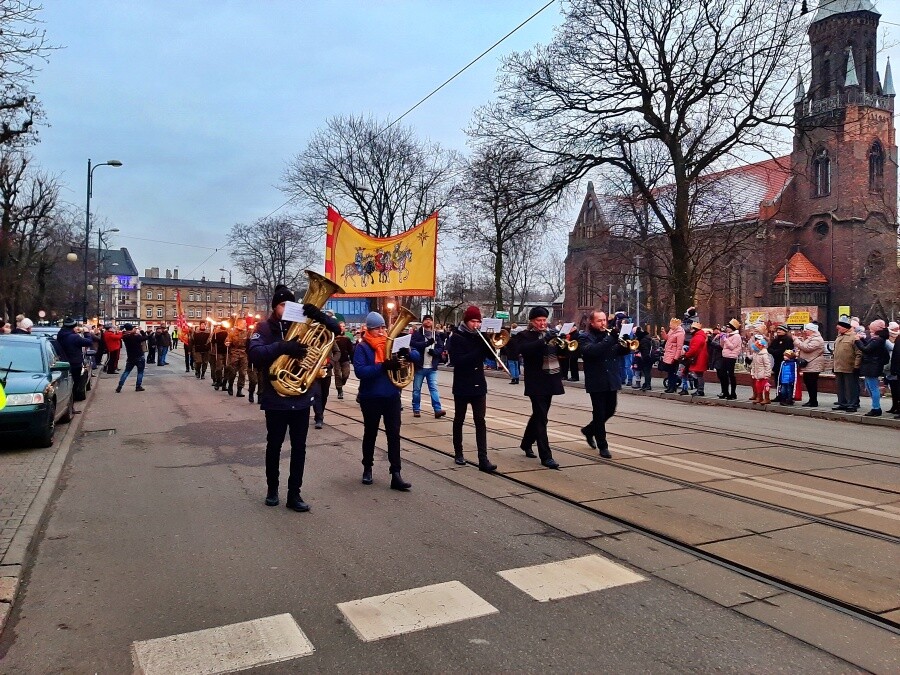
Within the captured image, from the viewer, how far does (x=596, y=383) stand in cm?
852

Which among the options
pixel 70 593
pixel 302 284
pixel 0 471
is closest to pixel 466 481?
pixel 70 593

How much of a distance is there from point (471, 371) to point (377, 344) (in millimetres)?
1383

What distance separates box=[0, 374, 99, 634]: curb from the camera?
4.19m

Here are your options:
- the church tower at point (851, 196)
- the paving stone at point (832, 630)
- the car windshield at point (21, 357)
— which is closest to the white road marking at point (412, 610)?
the paving stone at point (832, 630)

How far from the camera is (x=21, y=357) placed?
1018 centimetres

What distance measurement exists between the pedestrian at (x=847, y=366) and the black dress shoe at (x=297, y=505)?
11.8 m

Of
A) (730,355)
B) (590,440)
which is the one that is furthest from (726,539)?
(730,355)

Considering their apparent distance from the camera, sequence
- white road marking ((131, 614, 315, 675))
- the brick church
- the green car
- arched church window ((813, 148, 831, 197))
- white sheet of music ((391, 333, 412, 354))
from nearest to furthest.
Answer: white road marking ((131, 614, 315, 675)) → white sheet of music ((391, 333, 412, 354)) → the green car → the brick church → arched church window ((813, 148, 831, 197))

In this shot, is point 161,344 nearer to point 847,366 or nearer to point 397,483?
point 397,483

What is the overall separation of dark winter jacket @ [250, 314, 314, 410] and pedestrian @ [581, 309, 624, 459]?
378cm

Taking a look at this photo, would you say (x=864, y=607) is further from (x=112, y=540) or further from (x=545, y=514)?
(x=112, y=540)

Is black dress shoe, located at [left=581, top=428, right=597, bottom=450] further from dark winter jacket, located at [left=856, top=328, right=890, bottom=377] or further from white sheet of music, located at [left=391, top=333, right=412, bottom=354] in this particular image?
dark winter jacket, located at [left=856, top=328, right=890, bottom=377]

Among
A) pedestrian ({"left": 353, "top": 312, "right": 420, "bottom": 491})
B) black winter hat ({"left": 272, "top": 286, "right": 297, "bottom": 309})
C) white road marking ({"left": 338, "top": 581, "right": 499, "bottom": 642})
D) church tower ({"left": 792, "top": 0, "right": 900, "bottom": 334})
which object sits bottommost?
white road marking ({"left": 338, "top": 581, "right": 499, "bottom": 642})

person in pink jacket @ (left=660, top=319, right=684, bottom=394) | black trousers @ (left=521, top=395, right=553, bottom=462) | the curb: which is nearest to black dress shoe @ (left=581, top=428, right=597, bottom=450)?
black trousers @ (left=521, top=395, right=553, bottom=462)
